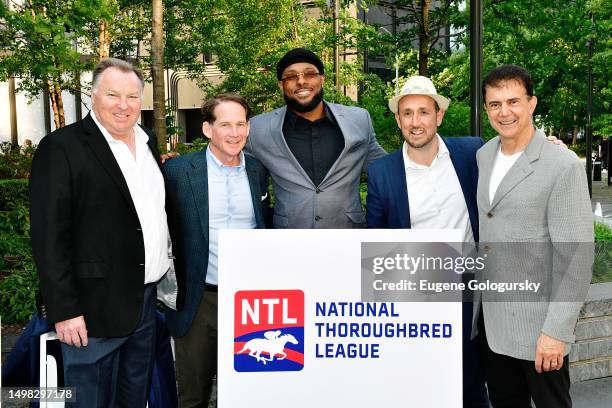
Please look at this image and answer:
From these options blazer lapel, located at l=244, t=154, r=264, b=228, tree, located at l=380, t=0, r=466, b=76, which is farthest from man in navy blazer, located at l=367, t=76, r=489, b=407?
tree, located at l=380, t=0, r=466, b=76

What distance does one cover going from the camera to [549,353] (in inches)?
123

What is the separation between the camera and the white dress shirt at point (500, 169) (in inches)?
133

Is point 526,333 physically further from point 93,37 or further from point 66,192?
point 93,37

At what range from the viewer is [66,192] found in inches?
127

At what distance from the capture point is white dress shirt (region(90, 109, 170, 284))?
349 centimetres

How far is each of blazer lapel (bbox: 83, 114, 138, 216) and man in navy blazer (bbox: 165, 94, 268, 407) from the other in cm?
36

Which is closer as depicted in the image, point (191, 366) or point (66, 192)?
point (66, 192)

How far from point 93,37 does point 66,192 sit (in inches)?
637

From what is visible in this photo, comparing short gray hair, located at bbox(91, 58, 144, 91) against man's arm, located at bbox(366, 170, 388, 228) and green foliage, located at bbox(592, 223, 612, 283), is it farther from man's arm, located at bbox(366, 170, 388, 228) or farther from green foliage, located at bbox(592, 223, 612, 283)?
green foliage, located at bbox(592, 223, 612, 283)

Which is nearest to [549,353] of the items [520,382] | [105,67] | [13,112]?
[520,382]

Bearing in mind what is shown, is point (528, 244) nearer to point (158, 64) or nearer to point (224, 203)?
point (224, 203)

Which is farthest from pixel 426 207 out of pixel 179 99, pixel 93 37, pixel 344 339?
pixel 179 99

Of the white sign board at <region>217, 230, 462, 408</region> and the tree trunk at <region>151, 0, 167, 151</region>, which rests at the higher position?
the tree trunk at <region>151, 0, 167, 151</region>

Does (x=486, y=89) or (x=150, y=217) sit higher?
(x=486, y=89)
